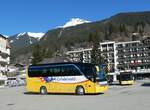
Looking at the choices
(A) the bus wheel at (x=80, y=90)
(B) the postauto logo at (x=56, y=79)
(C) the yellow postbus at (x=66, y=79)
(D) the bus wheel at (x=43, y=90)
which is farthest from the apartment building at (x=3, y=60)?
(A) the bus wheel at (x=80, y=90)

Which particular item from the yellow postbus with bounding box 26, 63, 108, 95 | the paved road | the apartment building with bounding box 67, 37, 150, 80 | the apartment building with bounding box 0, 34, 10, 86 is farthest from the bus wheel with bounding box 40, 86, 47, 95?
the apartment building with bounding box 67, 37, 150, 80

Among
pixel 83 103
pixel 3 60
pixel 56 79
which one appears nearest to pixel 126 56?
pixel 3 60

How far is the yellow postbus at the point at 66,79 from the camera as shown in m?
33.8

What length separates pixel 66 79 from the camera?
3538cm

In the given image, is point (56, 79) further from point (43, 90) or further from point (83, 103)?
point (83, 103)

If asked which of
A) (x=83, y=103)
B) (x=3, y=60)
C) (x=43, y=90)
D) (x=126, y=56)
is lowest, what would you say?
(x=83, y=103)

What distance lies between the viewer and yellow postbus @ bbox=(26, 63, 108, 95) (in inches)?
1332

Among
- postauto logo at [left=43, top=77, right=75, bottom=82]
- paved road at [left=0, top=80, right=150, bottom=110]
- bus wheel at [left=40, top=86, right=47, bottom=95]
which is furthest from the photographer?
bus wheel at [left=40, top=86, right=47, bottom=95]

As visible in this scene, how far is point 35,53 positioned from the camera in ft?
465

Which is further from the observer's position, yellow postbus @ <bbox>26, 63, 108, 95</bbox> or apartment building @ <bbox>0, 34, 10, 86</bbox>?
apartment building @ <bbox>0, 34, 10, 86</bbox>

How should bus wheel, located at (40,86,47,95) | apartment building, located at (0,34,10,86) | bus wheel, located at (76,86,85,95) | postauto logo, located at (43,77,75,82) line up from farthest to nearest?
apartment building, located at (0,34,10,86), bus wheel, located at (40,86,47,95), postauto logo, located at (43,77,75,82), bus wheel, located at (76,86,85,95)

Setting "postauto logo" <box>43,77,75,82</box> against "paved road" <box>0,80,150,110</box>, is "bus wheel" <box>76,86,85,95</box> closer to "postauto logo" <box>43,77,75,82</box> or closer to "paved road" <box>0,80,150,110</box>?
"postauto logo" <box>43,77,75,82</box>

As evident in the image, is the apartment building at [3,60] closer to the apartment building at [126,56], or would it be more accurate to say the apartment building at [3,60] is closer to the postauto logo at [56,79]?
the postauto logo at [56,79]

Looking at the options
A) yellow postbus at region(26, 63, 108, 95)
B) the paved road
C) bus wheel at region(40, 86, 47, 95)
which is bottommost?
the paved road
